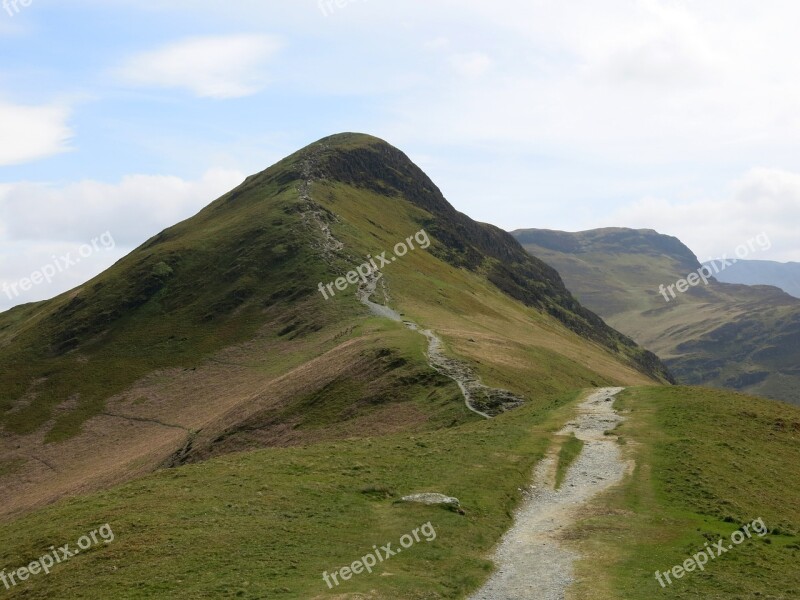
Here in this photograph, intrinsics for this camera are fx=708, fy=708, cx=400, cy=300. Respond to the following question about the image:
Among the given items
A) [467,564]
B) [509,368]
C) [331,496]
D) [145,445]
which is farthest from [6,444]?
[467,564]

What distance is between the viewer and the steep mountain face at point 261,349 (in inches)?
2736

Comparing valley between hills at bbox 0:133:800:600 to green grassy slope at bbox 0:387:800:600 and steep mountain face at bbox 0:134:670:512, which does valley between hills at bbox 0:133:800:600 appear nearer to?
green grassy slope at bbox 0:387:800:600

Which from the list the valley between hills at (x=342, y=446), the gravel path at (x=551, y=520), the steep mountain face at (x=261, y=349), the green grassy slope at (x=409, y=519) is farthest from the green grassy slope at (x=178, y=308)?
the green grassy slope at (x=409, y=519)

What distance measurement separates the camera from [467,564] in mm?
29844

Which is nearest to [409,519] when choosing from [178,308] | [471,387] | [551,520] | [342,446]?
[551,520]

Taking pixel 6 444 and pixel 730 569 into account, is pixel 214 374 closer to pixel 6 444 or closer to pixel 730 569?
pixel 6 444

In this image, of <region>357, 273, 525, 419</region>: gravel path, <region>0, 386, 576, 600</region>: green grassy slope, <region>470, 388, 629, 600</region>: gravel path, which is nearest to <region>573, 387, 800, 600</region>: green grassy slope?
<region>470, 388, 629, 600</region>: gravel path

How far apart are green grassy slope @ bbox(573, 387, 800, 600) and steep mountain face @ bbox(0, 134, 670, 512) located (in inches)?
655

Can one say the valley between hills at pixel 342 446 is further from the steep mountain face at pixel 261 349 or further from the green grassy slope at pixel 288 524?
the steep mountain face at pixel 261 349

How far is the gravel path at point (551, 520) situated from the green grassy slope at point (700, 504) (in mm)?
998

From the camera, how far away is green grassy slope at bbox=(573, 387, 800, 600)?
91.9ft

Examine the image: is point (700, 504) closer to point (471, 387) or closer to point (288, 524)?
point (288, 524)

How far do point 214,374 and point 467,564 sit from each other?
79457 millimetres

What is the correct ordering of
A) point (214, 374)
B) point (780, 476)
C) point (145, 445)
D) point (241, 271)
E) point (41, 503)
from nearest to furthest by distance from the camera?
point (780, 476) < point (41, 503) < point (145, 445) < point (214, 374) < point (241, 271)
